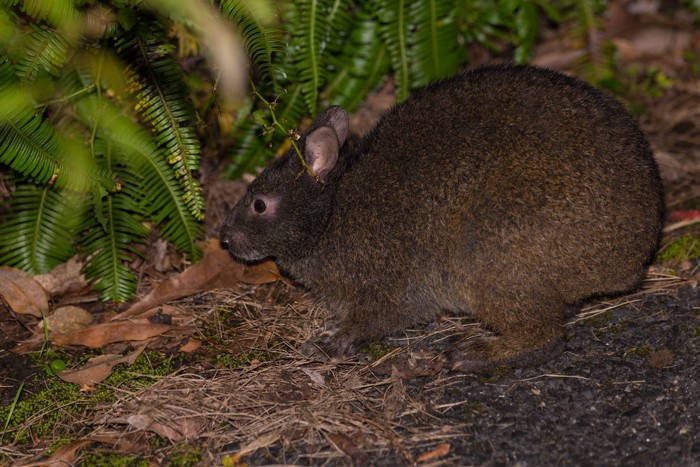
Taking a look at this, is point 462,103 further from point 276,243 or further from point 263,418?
point 263,418

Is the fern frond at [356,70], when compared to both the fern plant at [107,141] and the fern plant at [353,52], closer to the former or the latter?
the fern plant at [353,52]

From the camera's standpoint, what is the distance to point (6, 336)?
6.24m

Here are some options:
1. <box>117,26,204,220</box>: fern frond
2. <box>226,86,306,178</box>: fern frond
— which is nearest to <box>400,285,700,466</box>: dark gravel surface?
<box>117,26,204,220</box>: fern frond

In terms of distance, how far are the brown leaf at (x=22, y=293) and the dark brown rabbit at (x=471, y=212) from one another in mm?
1527

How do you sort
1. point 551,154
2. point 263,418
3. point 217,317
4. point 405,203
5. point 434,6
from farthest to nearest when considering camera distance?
point 434,6, point 217,317, point 405,203, point 551,154, point 263,418

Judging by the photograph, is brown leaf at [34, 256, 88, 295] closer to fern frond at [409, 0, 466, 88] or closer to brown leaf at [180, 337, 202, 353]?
brown leaf at [180, 337, 202, 353]

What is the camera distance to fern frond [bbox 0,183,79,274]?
258 inches

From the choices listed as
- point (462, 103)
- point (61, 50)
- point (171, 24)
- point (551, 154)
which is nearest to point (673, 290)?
point (551, 154)

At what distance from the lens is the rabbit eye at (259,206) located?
639cm

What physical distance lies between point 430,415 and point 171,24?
3611 millimetres

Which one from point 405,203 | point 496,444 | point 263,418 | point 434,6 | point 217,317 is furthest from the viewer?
point 434,6

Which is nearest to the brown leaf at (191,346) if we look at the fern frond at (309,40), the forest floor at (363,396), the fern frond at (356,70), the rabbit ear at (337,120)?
the forest floor at (363,396)

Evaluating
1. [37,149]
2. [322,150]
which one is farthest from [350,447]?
[37,149]

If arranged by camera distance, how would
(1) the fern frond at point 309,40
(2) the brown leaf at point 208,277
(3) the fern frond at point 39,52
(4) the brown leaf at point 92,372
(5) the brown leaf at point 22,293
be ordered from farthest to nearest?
(1) the fern frond at point 309,40 → (2) the brown leaf at point 208,277 → (5) the brown leaf at point 22,293 → (3) the fern frond at point 39,52 → (4) the brown leaf at point 92,372
